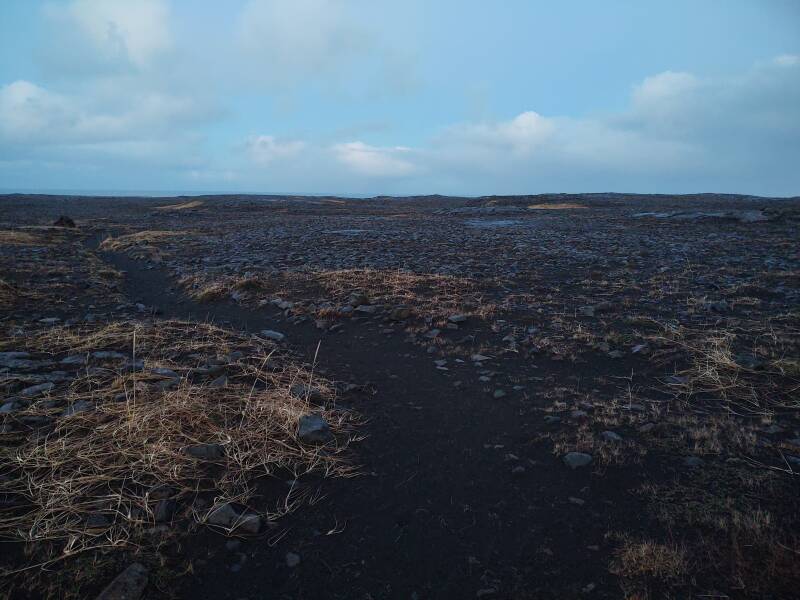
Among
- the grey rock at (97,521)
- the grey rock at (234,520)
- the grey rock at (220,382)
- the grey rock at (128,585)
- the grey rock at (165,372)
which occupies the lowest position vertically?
the grey rock at (234,520)

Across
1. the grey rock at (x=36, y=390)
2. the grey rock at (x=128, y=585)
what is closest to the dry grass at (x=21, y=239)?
the grey rock at (x=36, y=390)

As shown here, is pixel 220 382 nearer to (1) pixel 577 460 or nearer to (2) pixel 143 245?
(1) pixel 577 460

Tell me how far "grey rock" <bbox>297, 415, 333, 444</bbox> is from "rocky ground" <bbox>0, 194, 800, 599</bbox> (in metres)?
0.03

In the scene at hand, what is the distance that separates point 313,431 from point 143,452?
1.46 meters

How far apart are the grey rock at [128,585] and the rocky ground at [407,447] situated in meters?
0.01

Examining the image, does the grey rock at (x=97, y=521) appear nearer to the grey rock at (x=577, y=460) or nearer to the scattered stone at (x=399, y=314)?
the grey rock at (x=577, y=460)

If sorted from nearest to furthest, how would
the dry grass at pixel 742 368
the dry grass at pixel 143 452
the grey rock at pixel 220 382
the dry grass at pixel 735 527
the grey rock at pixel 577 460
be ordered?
the dry grass at pixel 735 527
the dry grass at pixel 143 452
the grey rock at pixel 577 460
the dry grass at pixel 742 368
the grey rock at pixel 220 382

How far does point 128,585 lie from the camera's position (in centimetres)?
250

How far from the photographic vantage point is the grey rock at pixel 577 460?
12.7 feet

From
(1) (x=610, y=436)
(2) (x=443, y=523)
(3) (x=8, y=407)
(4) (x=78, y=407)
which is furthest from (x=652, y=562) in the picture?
(3) (x=8, y=407)

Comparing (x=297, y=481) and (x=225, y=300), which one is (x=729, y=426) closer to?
(x=297, y=481)

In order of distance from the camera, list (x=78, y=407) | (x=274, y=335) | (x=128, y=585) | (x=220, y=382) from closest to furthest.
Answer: (x=128, y=585)
(x=78, y=407)
(x=220, y=382)
(x=274, y=335)

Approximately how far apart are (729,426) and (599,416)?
3.95ft

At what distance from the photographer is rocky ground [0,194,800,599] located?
2.75 meters
